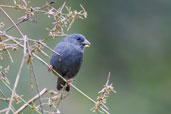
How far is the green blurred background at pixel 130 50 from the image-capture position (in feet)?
33.0

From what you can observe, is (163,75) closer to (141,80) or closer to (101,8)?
(141,80)

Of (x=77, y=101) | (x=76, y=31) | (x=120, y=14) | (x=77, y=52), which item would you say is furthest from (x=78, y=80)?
(x=77, y=52)

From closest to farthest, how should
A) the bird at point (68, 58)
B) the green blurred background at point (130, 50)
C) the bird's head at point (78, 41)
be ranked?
the bird at point (68, 58) < the bird's head at point (78, 41) < the green blurred background at point (130, 50)

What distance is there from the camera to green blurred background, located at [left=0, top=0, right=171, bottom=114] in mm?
10062

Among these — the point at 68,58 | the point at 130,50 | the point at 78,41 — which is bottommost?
the point at 68,58

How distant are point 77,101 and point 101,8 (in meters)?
2.41

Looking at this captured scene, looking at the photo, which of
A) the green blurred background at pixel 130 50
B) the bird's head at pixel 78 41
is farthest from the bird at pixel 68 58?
the green blurred background at pixel 130 50

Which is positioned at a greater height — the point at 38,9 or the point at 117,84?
the point at 117,84

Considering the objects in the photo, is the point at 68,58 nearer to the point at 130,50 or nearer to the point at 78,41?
the point at 78,41

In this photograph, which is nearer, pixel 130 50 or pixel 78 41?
pixel 78 41

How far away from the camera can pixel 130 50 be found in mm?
10812

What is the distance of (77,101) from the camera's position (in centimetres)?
946

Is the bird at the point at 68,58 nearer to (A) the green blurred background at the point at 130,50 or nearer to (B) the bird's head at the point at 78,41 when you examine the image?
(B) the bird's head at the point at 78,41

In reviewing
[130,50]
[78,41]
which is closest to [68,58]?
[78,41]
